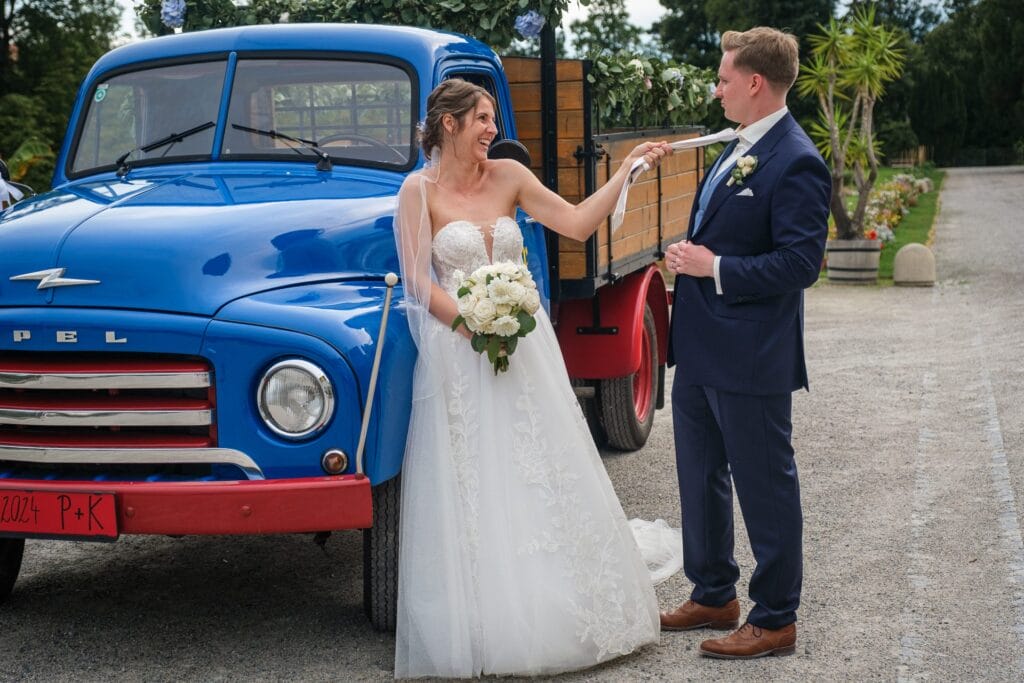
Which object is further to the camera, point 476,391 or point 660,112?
point 660,112

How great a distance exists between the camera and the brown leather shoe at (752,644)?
4.41 meters

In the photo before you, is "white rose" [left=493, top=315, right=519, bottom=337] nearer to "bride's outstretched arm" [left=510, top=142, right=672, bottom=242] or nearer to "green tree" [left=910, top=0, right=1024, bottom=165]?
"bride's outstretched arm" [left=510, top=142, right=672, bottom=242]

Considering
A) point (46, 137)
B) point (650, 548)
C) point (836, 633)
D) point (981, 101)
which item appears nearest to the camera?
point (836, 633)

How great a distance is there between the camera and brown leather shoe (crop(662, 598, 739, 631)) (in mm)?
Result: 4719

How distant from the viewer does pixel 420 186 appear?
4.59 m

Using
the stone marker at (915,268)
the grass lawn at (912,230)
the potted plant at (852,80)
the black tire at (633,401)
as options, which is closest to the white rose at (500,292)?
the black tire at (633,401)

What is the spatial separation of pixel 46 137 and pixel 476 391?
3000 cm

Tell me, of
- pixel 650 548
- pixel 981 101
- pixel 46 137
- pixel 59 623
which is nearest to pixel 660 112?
pixel 650 548

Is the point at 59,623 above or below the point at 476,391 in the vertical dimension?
below

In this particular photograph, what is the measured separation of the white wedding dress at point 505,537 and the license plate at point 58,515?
3.06 feet

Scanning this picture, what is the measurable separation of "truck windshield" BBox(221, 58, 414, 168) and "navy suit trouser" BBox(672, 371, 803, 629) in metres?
1.73

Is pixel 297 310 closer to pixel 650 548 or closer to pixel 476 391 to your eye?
pixel 476 391

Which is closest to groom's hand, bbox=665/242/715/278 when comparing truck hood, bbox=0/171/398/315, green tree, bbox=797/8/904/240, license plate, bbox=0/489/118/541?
truck hood, bbox=0/171/398/315

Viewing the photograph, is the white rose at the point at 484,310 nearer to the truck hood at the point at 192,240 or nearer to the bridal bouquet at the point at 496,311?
the bridal bouquet at the point at 496,311
